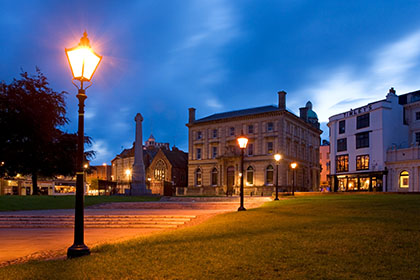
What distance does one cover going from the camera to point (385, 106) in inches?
2034

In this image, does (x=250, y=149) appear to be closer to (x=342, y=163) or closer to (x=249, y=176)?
(x=249, y=176)

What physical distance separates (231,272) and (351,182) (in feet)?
176

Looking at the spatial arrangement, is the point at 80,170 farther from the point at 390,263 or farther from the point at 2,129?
the point at 2,129

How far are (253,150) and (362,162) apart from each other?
1832 centimetres

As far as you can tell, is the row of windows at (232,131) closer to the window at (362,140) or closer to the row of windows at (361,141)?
the row of windows at (361,141)

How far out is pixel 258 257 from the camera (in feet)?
24.8

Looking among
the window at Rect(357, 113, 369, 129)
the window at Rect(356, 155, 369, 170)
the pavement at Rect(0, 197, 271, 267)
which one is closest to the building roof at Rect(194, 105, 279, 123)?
the window at Rect(357, 113, 369, 129)

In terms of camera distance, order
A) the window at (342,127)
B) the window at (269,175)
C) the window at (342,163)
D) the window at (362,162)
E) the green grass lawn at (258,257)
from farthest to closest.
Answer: the window at (269,175) → the window at (342,127) → the window at (342,163) → the window at (362,162) → the green grass lawn at (258,257)

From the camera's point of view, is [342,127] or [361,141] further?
[342,127]

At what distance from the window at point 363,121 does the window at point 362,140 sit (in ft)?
3.91

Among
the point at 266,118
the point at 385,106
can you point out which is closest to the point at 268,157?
the point at 266,118

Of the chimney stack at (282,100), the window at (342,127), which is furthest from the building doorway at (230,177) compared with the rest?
the window at (342,127)

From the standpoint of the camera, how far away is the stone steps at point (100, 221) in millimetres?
15969

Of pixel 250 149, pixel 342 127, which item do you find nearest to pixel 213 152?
pixel 250 149
